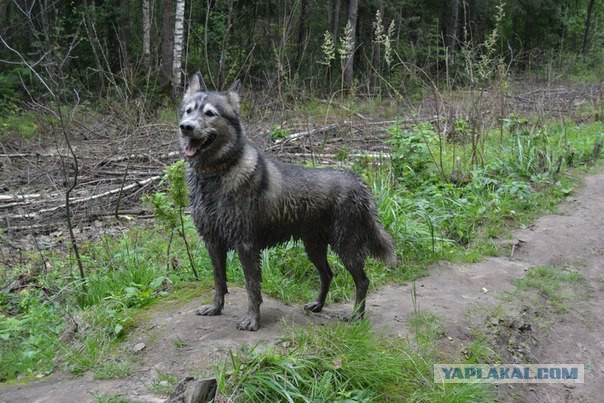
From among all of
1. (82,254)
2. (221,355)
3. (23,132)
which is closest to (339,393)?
(221,355)

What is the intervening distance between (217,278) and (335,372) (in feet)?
4.32

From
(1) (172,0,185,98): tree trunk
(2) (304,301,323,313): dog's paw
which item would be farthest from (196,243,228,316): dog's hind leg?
(1) (172,0,185,98): tree trunk

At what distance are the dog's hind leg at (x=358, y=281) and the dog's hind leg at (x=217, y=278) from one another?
103 centimetres

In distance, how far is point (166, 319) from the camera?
479 cm

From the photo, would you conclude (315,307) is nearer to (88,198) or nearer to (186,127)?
(186,127)

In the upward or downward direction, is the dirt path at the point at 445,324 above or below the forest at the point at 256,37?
below

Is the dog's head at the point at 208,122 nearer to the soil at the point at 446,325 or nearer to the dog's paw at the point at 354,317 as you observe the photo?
the soil at the point at 446,325

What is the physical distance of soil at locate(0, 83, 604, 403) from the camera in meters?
4.02

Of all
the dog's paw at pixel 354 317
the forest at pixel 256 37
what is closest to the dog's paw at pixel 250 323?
the dog's paw at pixel 354 317

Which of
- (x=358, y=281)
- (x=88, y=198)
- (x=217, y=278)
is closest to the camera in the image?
(x=217, y=278)

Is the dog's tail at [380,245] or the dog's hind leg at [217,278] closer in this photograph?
the dog's hind leg at [217,278]

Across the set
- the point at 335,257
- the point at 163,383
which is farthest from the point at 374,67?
the point at 163,383

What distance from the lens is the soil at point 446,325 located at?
13.2ft

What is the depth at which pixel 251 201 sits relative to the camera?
442 cm
